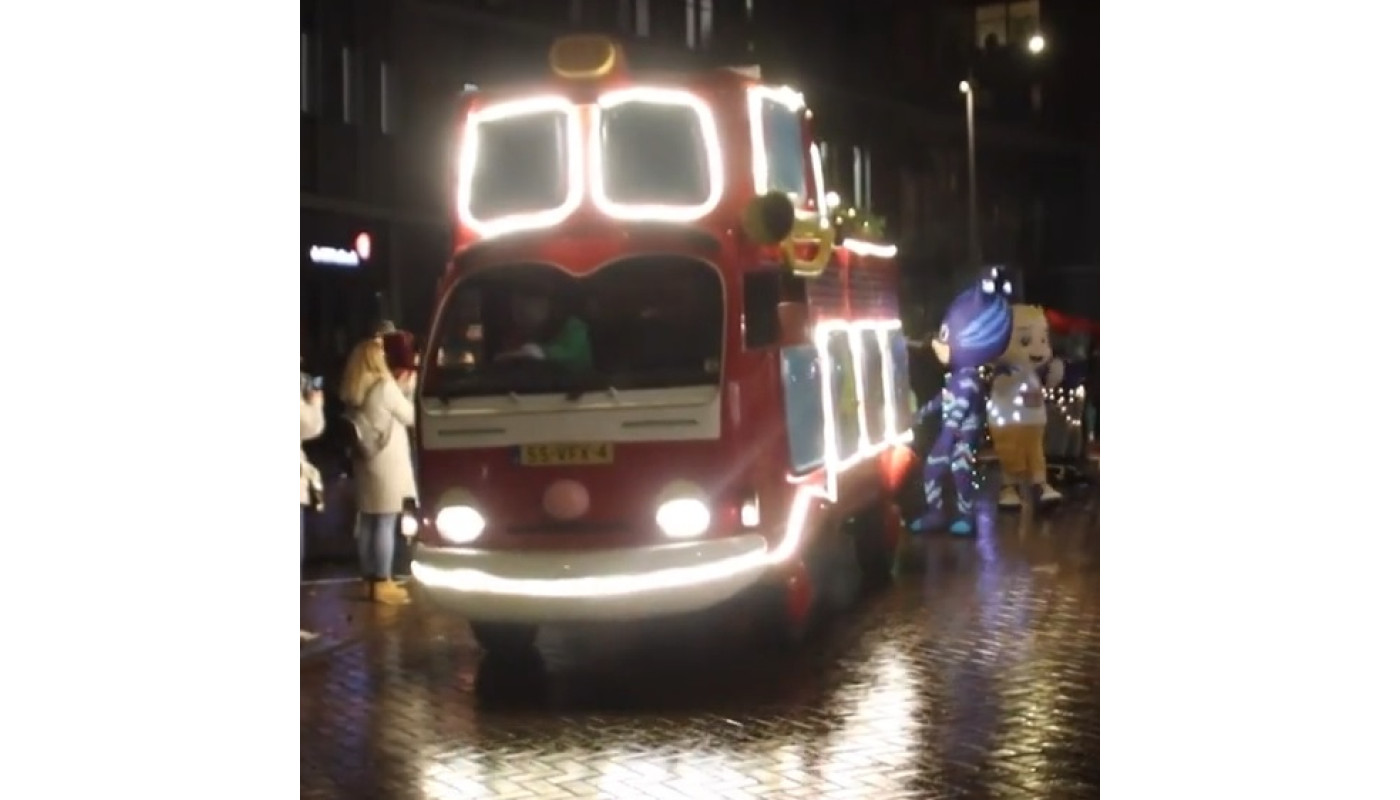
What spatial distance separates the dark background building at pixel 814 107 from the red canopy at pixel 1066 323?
6.1 inches

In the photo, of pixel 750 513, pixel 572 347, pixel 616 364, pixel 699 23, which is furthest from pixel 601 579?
pixel 699 23

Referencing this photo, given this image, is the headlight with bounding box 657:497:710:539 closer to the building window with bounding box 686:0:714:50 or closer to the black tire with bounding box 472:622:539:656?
the black tire with bounding box 472:622:539:656

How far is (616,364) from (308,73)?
6.23 ft

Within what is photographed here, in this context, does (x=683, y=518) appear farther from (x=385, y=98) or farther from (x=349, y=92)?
(x=385, y=98)

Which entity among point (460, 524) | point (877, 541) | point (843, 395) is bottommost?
point (877, 541)

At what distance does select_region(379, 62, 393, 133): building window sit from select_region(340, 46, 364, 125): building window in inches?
→ 6.5

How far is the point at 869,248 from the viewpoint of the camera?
1049cm

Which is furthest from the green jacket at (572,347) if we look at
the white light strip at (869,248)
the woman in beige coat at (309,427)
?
the white light strip at (869,248)

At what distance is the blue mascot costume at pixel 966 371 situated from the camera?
12742 millimetres

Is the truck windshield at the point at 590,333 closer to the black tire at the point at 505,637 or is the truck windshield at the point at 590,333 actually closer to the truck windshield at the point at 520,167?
the truck windshield at the point at 520,167

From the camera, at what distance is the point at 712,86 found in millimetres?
8070
